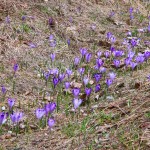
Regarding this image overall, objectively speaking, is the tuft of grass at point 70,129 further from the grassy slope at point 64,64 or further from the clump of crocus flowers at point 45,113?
the clump of crocus flowers at point 45,113

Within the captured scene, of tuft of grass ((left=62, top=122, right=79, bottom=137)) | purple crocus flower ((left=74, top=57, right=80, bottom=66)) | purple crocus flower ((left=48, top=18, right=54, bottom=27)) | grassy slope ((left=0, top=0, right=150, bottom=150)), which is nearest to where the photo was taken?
grassy slope ((left=0, top=0, right=150, bottom=150))

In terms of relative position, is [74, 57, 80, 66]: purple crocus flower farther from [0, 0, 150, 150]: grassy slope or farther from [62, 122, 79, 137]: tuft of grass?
[62, 122, 79, 137]: tuft of grass

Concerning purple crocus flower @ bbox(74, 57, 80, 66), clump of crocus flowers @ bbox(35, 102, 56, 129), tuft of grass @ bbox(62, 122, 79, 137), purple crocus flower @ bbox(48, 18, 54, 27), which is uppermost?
purple crocus flower @ bbox(48, 18, 54, 27)

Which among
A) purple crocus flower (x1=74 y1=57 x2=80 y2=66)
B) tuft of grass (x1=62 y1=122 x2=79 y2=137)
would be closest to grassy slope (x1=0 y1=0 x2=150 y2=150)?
tuft of grass (x1=62 y1=122 x2=79 y2=137)

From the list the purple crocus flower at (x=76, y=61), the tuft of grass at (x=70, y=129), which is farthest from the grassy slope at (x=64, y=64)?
the purple crocus flower at (x=76, y=61)

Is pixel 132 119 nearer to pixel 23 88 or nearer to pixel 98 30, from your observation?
pixel 23 88

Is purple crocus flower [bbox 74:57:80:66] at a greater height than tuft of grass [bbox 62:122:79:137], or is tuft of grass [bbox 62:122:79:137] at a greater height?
purple crocus flower [bbox 74:57:80:66]

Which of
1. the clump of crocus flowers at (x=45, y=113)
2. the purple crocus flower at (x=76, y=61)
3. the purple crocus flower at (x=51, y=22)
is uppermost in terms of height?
the purple crocus flower at (x=51, y=22)

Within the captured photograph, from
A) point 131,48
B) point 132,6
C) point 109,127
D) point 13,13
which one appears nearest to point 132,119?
point 109,127

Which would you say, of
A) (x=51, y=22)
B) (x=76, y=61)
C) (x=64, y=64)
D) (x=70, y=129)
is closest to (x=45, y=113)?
(x=70, y=129)

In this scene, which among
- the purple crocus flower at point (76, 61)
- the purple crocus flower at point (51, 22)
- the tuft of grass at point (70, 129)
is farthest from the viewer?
the purple crocus flower at point (51, 22)

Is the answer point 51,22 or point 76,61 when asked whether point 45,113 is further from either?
point 51,22
